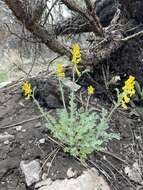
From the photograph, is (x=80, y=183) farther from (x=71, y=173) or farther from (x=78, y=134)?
(x=78, y=134)

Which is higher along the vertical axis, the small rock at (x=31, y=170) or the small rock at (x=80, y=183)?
the small rock at (x=31, y=170)

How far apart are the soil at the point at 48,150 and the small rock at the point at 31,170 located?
3 cm

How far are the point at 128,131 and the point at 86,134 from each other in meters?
0.63

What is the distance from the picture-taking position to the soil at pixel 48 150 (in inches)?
122

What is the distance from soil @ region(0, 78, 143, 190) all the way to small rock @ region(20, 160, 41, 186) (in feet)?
0.10

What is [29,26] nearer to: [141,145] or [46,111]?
[46,111]

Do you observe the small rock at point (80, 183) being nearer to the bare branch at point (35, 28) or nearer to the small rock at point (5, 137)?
the small rock at point (5, 137)

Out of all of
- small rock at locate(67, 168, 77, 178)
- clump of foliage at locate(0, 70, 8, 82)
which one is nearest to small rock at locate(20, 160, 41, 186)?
small rock at locate(67, 168, 77, 178)

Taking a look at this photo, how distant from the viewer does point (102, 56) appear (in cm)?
395

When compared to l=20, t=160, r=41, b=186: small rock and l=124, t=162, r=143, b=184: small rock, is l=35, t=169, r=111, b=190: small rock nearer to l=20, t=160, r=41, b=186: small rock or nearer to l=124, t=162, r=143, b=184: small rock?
l=20, t=160, r=41, b=186: small rock

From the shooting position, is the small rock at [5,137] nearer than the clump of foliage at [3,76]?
Yes

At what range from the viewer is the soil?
3102mm

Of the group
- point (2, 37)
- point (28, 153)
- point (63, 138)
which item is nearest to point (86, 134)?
point (63, 138)

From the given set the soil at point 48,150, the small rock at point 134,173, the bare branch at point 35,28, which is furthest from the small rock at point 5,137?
the small rock at point 134,173
